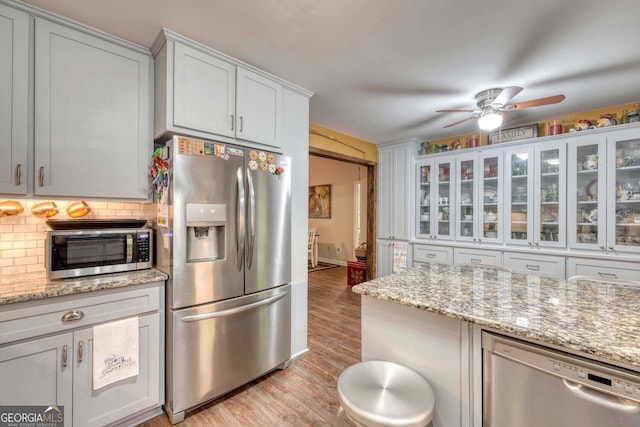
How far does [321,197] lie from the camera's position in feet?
22.2

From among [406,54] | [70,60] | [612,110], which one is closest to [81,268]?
[70,60]

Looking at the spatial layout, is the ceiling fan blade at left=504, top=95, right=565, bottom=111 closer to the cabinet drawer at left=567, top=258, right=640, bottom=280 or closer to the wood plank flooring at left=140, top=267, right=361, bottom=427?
the cabinet drawer at left=567, top=258, right=640, bottom=280

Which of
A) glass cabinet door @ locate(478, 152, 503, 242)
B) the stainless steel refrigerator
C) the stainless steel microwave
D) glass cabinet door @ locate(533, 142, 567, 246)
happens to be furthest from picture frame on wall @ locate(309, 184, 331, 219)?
the stainless steel microwave

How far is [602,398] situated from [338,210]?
5622mm

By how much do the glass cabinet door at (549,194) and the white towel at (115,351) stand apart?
3871mm

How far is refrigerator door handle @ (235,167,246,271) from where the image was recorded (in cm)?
189

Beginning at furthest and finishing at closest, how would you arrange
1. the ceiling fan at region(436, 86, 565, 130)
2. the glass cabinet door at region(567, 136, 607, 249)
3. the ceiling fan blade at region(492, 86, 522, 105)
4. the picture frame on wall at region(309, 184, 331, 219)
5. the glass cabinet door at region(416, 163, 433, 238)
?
the picture frame on wall at region(309, 184, 331, 219) < the glass cabinet door at region(416, 163, 433, 238) < the glass cabinet door at region(567, 136, 607, 249) < the ceiling fan at region(436, 86, 565, 130) < the ceiling fan blade at region(492, 86, 522, 105)

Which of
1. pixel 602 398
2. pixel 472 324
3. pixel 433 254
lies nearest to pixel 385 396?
pixel 472 324

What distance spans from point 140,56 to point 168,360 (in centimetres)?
205

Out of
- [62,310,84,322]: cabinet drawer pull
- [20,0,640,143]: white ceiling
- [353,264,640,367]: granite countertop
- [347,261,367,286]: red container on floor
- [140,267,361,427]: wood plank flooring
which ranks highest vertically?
[20,0,640,143]: white ceiling

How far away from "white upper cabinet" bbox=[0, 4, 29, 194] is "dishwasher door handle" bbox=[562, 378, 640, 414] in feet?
8.86

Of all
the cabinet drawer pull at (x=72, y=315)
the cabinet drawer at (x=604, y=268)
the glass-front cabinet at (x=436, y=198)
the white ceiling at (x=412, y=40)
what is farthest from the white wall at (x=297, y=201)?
the cabinet drawer at (x=604, y=268)

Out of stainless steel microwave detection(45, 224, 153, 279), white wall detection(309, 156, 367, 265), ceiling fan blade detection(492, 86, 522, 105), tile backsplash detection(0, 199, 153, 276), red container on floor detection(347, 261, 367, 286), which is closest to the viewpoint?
stainless steel microwave detection(45, 224, 153, 279)

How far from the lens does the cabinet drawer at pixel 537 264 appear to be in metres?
2.87
